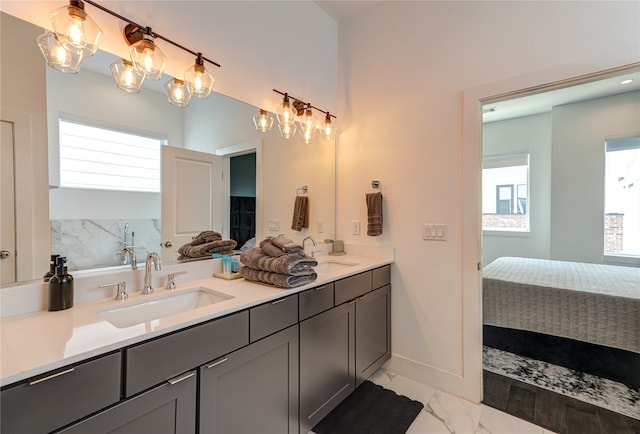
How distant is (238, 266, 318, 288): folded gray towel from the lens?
1.53 m

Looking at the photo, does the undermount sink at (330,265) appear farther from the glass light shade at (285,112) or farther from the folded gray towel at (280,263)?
the glass light shade at (285,112)

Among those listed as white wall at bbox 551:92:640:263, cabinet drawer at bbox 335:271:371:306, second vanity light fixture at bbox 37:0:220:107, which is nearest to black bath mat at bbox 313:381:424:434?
cabinet drawer at bbox 335:271:371:306

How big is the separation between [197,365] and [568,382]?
267 cm

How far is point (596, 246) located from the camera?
4004 millimetres

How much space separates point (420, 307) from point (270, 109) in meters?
1.92

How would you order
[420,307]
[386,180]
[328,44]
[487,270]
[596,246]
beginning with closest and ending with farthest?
[420,307] < [386,180] < [328,44] < [487,270] < [596,246]

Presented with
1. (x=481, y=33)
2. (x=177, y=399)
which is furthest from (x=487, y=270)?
(x=177, y=399)

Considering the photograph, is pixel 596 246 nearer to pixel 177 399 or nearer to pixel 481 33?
pixel 481 33

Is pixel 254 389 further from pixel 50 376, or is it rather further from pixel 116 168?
pixel 116 168

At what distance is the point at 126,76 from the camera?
1.40m

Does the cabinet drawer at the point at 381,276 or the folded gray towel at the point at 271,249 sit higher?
the folded gray towel at the point at 271,249

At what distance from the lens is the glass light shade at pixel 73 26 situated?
1184 millimetres

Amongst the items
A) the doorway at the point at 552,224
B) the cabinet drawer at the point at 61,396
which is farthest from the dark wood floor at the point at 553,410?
the cabinet drawer at the point at 61,396

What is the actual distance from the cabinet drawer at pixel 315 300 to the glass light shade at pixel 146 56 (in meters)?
1.38
